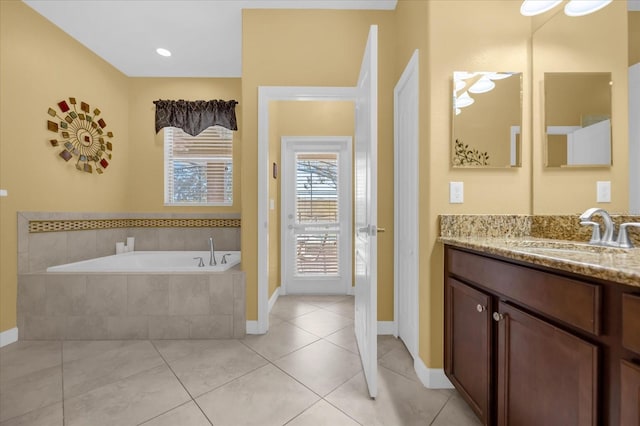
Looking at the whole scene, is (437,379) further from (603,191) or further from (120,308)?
(120,308)

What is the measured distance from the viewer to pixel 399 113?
7.23ft

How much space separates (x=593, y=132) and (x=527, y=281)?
0.92 metres

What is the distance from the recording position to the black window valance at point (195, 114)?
3.40 meters

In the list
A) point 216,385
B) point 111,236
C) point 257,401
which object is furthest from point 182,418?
point 111,236

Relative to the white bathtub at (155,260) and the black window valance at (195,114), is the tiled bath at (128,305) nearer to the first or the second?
the white bathtub at (155,260)

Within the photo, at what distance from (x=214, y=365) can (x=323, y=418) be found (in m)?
0.88

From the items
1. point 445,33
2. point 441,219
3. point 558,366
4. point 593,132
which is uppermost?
point 445,33

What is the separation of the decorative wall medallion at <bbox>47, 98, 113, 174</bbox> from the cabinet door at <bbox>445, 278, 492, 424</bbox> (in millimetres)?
3542

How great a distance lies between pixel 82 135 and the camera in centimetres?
282

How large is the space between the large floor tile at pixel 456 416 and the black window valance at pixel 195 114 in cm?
336

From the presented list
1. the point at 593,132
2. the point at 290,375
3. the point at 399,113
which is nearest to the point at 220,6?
the point at 399,113

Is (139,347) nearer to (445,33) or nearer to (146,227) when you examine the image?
(146,227)

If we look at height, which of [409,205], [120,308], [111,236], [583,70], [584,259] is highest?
[583,70]

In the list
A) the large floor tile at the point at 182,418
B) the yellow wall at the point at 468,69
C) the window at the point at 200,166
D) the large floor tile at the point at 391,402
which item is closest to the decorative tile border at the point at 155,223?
the window at the point at 200,166
